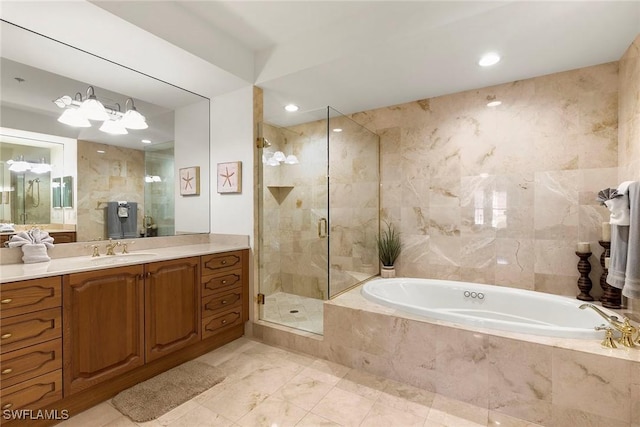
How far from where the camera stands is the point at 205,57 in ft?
7.41

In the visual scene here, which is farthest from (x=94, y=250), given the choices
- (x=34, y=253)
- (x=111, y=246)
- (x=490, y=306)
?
(x=490, y=306)

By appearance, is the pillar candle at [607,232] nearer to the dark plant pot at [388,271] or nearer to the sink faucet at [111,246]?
the dark plant pot at [388,271]

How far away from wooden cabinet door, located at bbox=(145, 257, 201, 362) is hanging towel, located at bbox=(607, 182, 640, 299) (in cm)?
→ 299

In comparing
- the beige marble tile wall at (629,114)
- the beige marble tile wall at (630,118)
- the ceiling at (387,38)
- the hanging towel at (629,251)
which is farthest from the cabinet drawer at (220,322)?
the beige marble tile wall at (629,114)

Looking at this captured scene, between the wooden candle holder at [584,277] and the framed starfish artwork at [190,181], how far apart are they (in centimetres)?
364

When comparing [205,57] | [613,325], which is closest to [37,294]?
[205,57]

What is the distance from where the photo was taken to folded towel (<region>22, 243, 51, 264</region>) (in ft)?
6.17

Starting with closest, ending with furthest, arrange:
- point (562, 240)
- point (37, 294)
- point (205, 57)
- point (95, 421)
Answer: point (37, 294), point (95, 421), point (205, 57), point (562, 240)

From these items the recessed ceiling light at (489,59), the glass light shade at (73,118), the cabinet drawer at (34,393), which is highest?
the recessed ceiling light at (489,59)

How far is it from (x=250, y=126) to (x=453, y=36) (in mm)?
1871

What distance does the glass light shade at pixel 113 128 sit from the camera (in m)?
2.40

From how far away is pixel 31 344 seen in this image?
4.85 feet

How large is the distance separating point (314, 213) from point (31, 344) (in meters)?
2.23

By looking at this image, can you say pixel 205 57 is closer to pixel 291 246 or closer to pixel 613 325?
pixel 291 246
